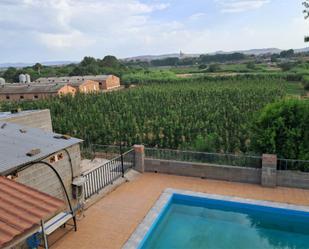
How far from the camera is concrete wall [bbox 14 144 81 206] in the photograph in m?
7.19

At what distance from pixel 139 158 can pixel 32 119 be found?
184 inches

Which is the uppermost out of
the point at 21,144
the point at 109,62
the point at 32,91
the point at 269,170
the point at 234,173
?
the point at 109,62

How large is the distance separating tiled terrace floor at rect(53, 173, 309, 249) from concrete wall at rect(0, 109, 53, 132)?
4445 millimetres

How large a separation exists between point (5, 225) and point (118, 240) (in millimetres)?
4010

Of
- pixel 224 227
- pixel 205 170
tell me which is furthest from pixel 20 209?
pixel 205 170

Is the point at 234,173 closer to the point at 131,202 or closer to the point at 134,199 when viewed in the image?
the point at 134,199

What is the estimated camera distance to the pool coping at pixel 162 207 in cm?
756

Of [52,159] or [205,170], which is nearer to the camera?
[52,159]

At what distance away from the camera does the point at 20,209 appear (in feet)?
15.1

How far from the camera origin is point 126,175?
37.9 ft

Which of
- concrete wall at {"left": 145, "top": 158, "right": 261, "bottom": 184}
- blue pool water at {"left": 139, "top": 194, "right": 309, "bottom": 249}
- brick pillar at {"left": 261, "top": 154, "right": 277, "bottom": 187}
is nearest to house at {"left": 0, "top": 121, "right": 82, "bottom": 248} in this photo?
blue pool water at {"left": 139, "top": 194, "right": 309, "bottom": 249}

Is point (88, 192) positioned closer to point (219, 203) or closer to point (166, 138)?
point (219, 203)

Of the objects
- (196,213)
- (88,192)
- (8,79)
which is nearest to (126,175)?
(88,192)

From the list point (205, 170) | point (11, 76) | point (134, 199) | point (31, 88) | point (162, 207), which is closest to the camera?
point (162, 207)
